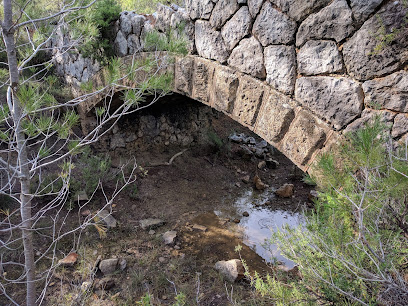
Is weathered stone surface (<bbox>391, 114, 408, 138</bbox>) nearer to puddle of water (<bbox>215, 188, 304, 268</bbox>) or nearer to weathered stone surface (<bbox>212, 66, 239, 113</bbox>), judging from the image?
weathered stone surface (<bbox>212, 66, 239, 113</bbox>)

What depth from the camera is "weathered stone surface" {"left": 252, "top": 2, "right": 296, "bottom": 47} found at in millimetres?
2281

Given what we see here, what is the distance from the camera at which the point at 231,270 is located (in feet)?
10.3

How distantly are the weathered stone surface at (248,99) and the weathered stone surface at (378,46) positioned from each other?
757 millimetres

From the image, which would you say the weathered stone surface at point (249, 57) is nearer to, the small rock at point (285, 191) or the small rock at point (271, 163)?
the small rock at point (285, 191)

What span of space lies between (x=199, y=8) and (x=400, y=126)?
82.4 inches

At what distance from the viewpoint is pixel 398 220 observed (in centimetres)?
142

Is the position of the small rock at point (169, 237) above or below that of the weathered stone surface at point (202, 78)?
below

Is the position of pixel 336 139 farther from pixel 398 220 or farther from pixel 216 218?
pixel 216 218

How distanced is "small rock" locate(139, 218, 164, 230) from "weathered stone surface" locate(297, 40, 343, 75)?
2672 mm

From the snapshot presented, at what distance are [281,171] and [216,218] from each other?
2.17 m

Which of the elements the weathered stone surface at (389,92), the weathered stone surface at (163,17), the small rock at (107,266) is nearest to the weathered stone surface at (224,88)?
the weathered stone surface at (163,17)

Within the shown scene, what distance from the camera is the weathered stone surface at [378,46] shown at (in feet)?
5.60

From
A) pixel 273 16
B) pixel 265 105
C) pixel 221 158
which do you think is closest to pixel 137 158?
pixel 221 158

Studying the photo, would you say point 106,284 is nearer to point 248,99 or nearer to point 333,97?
point 248,99
